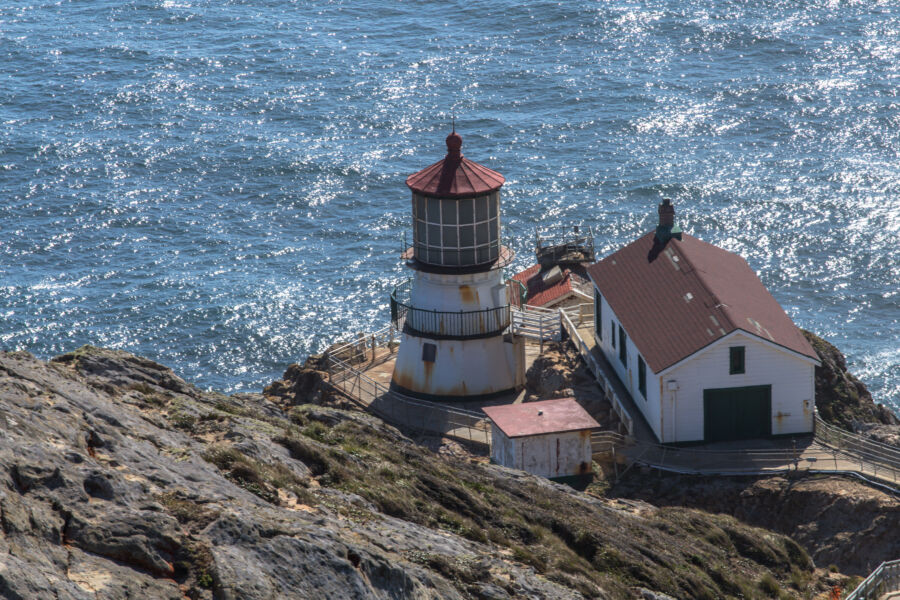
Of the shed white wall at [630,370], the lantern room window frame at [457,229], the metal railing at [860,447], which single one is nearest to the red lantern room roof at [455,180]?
the lantern room window frame at [457,229]

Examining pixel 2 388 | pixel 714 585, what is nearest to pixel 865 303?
pixel 714 585

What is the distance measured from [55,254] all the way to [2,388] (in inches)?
2202

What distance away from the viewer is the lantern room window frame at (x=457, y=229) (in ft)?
124

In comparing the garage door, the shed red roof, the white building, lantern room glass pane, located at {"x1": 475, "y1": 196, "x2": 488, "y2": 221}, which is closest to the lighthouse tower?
lantern room glass pane, located at {"x1": 475, "y1": 196, "x2": 488, "y2": 221}

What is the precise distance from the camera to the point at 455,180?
124 ft

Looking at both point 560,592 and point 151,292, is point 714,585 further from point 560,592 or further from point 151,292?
point 151,292

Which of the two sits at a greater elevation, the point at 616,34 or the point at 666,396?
the point at 616,34

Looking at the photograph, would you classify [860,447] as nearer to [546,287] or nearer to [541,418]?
[541,418]

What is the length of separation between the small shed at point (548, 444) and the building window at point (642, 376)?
8.44 feet

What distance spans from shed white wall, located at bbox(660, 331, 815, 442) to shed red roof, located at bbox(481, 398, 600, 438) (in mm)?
2595

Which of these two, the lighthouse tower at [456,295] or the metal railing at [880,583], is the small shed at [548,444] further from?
the metal railing at [880,583]

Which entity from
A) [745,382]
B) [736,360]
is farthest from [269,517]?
[745,382]

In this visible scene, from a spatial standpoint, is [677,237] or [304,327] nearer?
[677,237]

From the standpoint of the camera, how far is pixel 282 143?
280 ft
